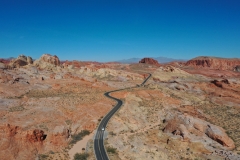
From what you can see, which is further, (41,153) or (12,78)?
(12,78)

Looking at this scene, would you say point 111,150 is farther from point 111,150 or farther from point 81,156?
point 81,156

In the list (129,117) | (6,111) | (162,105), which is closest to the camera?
(6,111)

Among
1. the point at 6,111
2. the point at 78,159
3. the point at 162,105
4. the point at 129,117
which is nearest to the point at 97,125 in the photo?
the point at 129,117

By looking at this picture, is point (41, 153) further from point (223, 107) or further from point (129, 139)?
point (223, 107)

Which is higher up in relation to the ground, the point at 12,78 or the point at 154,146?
the point at 12,78

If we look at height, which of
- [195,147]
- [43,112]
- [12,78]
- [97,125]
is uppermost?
[12,78]

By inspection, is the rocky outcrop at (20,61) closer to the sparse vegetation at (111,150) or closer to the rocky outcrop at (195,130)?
the sparse vegetation at (111,150)

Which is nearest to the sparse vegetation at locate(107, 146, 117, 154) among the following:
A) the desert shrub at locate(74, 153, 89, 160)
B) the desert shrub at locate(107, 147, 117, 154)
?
the desert shrub at locate(107, 147, 117, 154)
